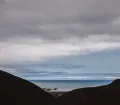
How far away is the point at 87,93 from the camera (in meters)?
6.99

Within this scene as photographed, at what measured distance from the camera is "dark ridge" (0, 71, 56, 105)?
641cm

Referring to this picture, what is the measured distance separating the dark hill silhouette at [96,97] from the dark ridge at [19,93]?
15.0 inches

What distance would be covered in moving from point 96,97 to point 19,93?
4.64ft

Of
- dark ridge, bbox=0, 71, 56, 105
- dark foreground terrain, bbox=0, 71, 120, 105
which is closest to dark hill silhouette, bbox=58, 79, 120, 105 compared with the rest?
dark foreground terrain, bbox=0, 71, 120, 105

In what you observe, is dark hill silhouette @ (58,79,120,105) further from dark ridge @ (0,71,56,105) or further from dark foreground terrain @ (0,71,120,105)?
dark ridge @ (0,71,56,105)

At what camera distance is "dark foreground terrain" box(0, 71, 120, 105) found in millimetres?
6319

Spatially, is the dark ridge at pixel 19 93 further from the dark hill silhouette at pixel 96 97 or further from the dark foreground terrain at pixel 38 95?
the dark hill silhouette at pixel 96 97

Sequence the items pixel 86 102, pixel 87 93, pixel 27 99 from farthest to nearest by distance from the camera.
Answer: pixel 87 93 → pixel 27 99 → pixel 86 102

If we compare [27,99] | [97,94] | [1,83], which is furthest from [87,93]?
[1,83]

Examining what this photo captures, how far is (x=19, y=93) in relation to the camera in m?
6.58

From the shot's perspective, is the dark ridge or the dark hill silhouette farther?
the dark ridge

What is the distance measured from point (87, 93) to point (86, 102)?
32.4 inches

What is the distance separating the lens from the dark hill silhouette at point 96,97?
6254 millimetres

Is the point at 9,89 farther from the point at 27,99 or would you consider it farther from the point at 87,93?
the point at 87,93
